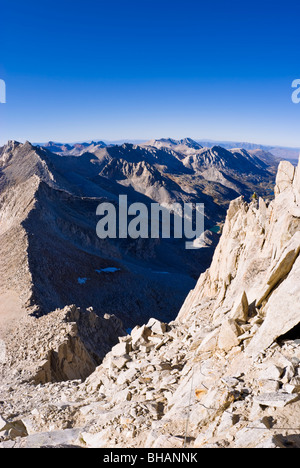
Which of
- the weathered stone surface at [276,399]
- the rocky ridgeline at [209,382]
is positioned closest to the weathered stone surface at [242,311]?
the rocky ridgeline at [209,382]

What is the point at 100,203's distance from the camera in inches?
3374

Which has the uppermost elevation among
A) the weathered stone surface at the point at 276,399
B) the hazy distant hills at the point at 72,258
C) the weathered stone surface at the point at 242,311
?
the weathered stone surface at the point at 242,311

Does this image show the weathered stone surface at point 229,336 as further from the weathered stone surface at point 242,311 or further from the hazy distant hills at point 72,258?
the hazy distant hills at point 72,258

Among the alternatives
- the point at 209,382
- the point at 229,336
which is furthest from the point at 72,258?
the point at 209,382

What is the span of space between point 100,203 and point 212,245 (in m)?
45.0

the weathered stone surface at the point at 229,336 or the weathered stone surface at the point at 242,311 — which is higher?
the weathered stone surface at the point at 242,311

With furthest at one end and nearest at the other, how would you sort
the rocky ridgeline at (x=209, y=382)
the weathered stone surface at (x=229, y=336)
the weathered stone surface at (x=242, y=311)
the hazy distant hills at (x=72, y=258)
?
the hazy distant hills at (x=72, y=258), the weathered stone surface at (x=242, y=311), the weathered stone surface at (x=229, y=336), the rocky ridgeline at (x=209, y=382)

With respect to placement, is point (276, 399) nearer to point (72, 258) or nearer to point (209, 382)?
point (209, 382)

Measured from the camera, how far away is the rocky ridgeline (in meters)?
8.20

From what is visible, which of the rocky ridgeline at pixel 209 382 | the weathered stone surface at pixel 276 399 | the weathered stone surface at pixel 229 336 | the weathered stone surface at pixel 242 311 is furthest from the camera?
the weathered stone surface at pixel 242 311

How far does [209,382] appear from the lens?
34.3ft

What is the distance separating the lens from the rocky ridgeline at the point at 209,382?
820 cm

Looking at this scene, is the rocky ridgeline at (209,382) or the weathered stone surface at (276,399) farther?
the rocky ridgeline at (209,382)
